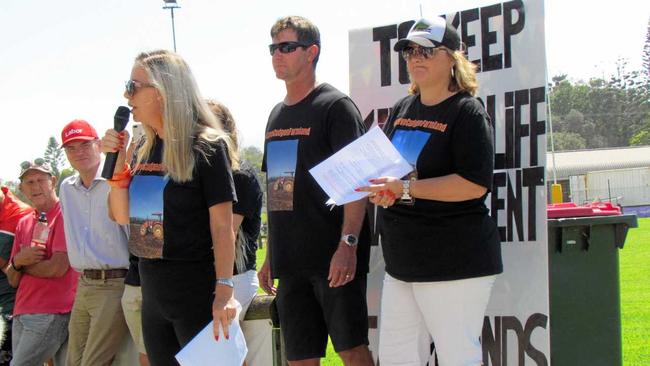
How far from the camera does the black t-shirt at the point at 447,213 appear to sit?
3.37m

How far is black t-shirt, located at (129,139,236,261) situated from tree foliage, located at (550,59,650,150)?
103 metres

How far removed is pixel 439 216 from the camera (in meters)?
3.46

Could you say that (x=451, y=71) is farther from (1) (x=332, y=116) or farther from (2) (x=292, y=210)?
(2) (x=292, y=210)

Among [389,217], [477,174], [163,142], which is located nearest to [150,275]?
[163,142]

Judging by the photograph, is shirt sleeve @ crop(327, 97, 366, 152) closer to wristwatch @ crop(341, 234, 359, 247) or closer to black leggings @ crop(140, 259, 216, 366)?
wristwatch @ crop(341, 234, 359, 247)

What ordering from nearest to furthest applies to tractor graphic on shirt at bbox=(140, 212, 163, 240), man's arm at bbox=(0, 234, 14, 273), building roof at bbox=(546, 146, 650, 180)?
tractor graphic on shirt at bbox=(140, 212, 163, 240) < man's arm at bbox=(0, 234, 14, 273) < building roof at bbox=(546, 146, 650, 180)

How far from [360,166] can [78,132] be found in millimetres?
2771

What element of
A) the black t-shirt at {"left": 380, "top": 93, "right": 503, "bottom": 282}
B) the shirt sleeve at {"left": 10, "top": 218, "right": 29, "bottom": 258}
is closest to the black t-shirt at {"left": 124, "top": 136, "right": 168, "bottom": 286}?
the black t-shirt at {"left": 380, "top": 93, "right": 503, "bottom": 282}

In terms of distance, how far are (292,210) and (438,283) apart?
933 mm

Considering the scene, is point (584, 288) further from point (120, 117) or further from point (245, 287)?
point (120, 117)

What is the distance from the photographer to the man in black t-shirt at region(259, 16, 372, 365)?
3814mm

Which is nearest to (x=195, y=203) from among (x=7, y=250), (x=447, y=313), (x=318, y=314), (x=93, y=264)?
(x=318, y=314)

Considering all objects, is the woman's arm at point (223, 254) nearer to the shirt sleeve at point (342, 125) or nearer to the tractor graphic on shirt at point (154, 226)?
the tractor graphic on shirt at point (154, 226)

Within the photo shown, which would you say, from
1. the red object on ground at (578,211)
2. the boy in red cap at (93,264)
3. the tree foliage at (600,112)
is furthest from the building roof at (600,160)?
the boy in red cap at (93,264)
